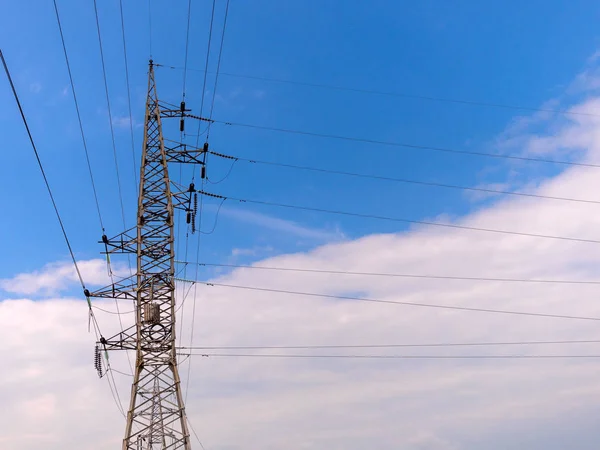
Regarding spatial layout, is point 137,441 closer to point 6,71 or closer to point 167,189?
point 167,189

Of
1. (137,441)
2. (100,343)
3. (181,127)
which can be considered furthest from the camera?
(181,127)

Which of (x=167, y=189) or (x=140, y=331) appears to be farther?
(x=167, y=189)

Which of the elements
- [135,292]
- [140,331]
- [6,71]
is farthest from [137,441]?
[6,71]

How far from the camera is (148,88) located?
133ft

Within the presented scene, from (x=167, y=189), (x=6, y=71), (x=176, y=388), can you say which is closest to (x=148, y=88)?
(x=167, y=189)

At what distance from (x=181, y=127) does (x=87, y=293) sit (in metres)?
12.5

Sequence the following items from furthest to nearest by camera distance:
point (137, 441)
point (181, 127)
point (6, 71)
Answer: point (181, 127) < point (137, 441) < point (6, 71)

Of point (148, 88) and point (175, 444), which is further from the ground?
point (148, 88)

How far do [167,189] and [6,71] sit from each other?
25118 millimetres

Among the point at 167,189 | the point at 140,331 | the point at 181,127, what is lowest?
the point at 140,331

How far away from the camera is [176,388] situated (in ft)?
113

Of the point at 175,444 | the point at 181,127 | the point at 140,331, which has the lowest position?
the point at 175,444

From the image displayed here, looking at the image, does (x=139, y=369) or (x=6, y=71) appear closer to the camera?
(x=6, y=71)

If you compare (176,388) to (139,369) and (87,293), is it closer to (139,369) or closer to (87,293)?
(139,369)
